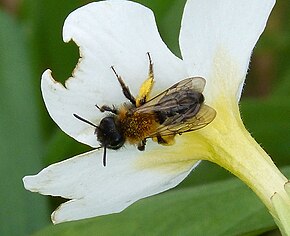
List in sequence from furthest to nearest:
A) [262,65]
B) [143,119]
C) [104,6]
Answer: [262,65]
[143,119]
[104,6]

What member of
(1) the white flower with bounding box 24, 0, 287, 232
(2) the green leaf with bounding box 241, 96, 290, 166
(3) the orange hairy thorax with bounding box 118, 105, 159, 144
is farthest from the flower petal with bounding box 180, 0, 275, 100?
(2) the green leaf with bounding box 241, 96, 290, 166

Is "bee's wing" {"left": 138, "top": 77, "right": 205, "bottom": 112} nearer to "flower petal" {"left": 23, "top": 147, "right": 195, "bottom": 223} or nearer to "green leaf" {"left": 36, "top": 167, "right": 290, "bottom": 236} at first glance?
"flower petal" {"left": 23, "top": 147, "right": 195, "bottom": 223}

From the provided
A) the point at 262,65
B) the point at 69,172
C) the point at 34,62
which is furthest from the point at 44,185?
the point at 262,65

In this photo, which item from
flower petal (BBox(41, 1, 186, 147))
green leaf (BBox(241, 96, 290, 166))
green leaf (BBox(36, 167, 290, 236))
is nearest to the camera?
flower petal (BBox(41, 1, 186, 147))

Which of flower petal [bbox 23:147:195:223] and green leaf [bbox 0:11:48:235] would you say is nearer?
flower petal [bbox 23:147:195:223]

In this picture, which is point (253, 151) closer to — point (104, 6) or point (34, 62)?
point (104, 6)

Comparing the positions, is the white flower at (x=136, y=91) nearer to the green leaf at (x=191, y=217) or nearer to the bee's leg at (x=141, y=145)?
the bee's leg at (x=141, y=145)

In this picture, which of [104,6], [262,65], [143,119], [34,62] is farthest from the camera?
[262,65]
